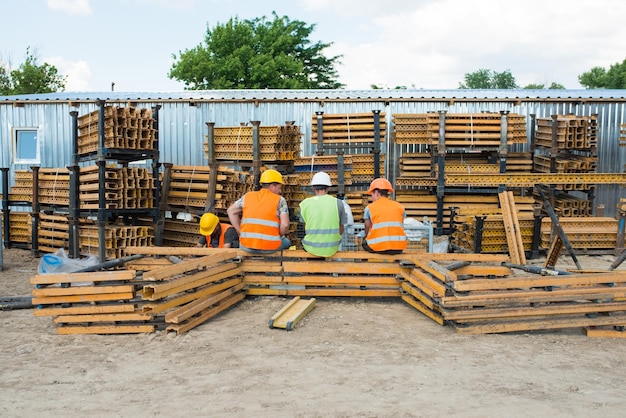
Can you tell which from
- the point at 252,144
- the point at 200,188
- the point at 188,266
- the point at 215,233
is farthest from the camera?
the point at 200,188

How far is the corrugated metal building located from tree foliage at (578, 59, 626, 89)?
3501cm

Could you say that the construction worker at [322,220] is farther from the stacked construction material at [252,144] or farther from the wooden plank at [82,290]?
the stacked construction material at [252,144]

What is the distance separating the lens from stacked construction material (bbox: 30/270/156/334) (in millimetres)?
7062

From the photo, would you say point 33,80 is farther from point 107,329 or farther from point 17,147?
point 107,329

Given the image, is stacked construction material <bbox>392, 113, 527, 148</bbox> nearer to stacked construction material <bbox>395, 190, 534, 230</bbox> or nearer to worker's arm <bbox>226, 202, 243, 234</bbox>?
stacked construction material <bbox>395, 190, 534, 230</bbox>

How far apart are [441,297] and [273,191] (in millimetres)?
3056

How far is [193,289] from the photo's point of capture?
313 inches

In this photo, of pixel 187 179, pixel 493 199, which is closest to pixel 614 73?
pixel 493 199

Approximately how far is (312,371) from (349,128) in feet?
35.4

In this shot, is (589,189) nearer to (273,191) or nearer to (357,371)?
(273,191)

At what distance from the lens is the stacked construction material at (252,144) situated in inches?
508

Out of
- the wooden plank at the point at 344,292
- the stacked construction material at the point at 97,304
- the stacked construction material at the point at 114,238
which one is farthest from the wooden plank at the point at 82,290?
the stacked construction material at the point at 114,238

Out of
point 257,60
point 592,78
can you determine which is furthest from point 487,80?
point 257,60

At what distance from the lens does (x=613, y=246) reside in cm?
1345
